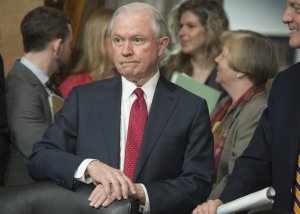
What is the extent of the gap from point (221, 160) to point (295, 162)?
1.25 m

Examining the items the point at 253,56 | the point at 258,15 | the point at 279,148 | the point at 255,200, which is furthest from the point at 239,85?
the point at 258,15

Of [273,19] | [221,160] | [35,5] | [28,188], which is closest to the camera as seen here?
Result: [28,188]

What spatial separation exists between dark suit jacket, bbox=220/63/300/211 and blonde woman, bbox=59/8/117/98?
1897 millimetres

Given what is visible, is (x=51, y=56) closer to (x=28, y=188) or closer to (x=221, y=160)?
(x=221, y=160)

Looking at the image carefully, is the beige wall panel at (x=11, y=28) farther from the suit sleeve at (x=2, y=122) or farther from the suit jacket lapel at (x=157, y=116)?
Result: the suit jacket lapel at (x=157, y=116)

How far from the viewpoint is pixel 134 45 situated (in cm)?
340

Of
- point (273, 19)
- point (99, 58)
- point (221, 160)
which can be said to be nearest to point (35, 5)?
point (99, 58)

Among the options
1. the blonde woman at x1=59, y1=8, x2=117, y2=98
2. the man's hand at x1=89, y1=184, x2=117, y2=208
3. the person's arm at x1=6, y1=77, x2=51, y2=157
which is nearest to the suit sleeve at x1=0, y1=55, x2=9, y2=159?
the person's arm at x1=6, y1=77, x2=51, y2=157

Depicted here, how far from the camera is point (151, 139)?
3307 mm

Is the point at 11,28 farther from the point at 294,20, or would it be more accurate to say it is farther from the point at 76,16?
the point at 294,20

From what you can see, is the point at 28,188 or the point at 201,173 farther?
A: the point at 201,173

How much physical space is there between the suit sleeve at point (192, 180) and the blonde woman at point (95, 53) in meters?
1.80

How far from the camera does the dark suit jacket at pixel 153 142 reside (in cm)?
325

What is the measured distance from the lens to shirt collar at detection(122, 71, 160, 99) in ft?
11.2
